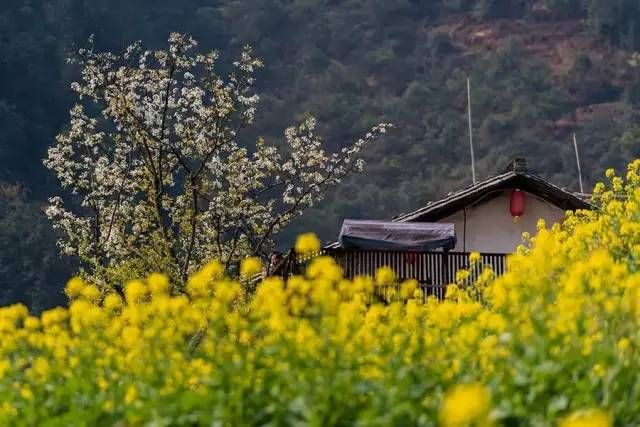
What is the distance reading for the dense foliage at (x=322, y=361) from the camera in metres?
5.42

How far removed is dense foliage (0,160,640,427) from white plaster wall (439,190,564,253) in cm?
2027

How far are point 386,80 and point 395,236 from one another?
8795cm

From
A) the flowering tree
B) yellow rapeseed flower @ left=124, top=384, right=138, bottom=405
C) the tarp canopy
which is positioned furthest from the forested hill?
yellow rapeseed flower @ left=124, top=384, right=138, bottom=405

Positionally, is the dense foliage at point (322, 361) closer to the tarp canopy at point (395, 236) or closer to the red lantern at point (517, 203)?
the tarp canopy at point (395, 236)

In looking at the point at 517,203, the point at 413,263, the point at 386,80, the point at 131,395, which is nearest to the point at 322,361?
the point at 131,395

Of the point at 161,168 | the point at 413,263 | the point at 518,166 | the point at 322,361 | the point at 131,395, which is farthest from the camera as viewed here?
the point at 518,166

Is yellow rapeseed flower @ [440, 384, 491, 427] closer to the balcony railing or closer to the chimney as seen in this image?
the balcony railing

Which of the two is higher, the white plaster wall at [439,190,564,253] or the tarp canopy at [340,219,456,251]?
the white plaster wall at [439,190,564,253]

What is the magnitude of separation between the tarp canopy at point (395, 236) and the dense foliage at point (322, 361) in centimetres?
1586

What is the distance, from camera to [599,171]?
8106 cm

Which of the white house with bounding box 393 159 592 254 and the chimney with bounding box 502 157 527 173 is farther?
the white house with bounding box 393 159 592 254

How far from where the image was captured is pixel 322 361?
18.2ft

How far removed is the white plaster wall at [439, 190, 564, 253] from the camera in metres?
27.2

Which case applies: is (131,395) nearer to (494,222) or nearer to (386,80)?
(494,222)
